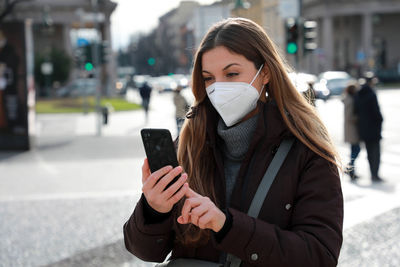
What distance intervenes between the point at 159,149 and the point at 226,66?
415 millimetres

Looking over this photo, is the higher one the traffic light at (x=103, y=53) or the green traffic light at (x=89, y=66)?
the traffic light at (x=103, y=53)

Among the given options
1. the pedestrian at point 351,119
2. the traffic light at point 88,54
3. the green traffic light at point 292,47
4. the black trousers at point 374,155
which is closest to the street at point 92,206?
the black trousers at point 374,155

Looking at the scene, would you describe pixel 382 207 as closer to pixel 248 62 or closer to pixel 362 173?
pixel 362 173

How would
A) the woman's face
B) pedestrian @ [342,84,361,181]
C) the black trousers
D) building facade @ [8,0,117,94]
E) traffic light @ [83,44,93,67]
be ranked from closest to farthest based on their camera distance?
the woman's face → the black trousers → pedestrian @ [342,84,361,181] → traffic light @ [83,44,93,67] → building facade @ [8,0,117,94]

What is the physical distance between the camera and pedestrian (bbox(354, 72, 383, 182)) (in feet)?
33.3

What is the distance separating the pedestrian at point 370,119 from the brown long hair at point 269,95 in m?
8.18

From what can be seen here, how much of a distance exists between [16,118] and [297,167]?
15916 millimetres

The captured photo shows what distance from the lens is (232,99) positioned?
212 centimetres

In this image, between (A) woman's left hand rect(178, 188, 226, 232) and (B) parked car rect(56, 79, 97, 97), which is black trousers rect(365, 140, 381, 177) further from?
(B) parked car rect(56, 79, 97, 97)

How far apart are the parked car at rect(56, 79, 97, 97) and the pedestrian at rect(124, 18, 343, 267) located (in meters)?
49.0

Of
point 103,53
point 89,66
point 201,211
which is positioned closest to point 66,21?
point 89,66

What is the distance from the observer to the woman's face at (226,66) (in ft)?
6.92

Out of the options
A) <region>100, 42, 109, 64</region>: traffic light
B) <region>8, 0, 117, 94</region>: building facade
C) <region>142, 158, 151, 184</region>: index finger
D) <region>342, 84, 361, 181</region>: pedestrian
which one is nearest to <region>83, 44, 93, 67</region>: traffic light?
<region>100, 42, 109, 64</region>: traffic light

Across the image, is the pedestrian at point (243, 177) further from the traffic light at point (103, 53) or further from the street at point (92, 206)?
the traffic light at point (103, 53)
